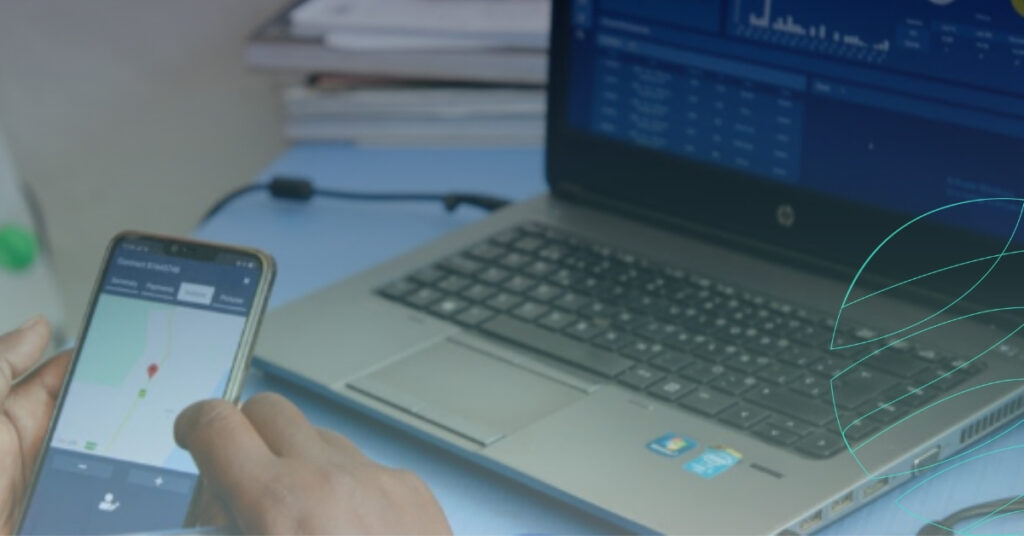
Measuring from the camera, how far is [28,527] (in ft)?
2.23

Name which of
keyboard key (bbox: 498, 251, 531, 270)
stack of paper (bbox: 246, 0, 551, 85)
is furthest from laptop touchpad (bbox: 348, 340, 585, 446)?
stack of paper (bbox: 246, 0, 551, 85)

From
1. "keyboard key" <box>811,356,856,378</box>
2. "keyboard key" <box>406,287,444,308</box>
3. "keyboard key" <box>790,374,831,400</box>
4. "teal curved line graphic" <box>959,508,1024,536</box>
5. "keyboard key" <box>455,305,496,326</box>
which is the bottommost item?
"teal curved line graphic" <box>959,508,1024,536</box>

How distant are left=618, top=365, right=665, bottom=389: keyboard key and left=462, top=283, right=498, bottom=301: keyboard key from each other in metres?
0.14

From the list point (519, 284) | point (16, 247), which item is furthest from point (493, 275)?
point (16, 247)

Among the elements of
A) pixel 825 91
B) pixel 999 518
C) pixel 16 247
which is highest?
pixel 825 91

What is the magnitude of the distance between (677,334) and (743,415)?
0.09 meters

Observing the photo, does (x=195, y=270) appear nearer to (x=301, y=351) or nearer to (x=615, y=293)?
(x=301, y=351)

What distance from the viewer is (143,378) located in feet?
2.30

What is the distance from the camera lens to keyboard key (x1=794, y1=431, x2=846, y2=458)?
26.0 inches

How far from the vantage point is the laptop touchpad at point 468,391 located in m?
0.73

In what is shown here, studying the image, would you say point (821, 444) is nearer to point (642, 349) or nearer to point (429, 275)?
point (642, 349)

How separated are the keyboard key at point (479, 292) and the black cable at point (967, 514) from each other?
12.3 inches

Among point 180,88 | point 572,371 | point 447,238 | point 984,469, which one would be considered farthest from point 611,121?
point 180,88

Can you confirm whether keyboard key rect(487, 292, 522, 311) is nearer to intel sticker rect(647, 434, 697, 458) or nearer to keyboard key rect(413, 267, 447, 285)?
keyboard key rect(413, 267, 447, 285)
